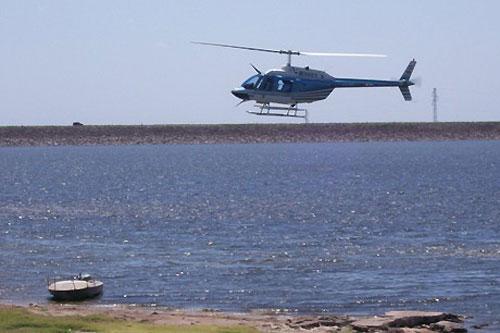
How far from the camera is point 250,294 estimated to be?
37.7 meters

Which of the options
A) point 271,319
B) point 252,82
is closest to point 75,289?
point 271,319

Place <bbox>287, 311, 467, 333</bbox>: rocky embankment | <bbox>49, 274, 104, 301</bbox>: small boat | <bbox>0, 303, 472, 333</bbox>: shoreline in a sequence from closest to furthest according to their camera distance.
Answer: <bbox>287, 311, 467, 333</bbox>: rocky embankment
<bbox>0, 303, 472, 333</bbox>: shoreline
<bbox>49, 274, 104, 301</bbox>: small boat

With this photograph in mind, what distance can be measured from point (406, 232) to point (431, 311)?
2182cm

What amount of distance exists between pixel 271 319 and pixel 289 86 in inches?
452

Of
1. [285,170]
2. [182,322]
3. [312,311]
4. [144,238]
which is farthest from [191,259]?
[285,170]

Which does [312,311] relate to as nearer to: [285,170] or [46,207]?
[46,207]

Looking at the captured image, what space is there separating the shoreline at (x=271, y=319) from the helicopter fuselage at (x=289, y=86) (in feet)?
33.3

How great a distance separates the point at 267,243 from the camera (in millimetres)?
51875

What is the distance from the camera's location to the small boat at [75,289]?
36.0 metres

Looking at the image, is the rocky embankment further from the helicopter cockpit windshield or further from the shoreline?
the helicopter cockpit windshield

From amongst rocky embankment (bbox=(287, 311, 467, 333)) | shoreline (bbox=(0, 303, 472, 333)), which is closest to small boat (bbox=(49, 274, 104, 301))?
shoreline (bbox=(0, 303, 472, 333))

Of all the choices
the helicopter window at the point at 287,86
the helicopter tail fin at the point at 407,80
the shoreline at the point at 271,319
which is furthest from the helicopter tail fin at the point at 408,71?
the shoreline at the point at 271,319

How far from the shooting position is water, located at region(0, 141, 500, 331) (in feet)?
123

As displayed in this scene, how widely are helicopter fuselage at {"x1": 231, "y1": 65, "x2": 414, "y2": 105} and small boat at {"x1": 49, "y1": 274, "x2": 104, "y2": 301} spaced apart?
9.27 meters
